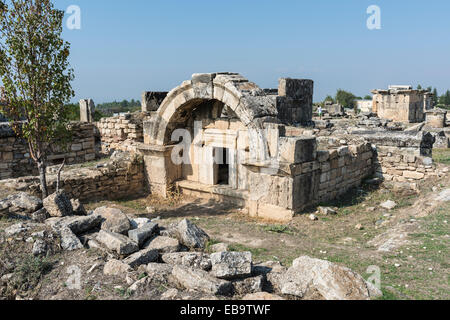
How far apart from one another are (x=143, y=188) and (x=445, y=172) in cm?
786

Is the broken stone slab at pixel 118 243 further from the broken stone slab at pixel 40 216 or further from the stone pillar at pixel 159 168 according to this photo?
the stone pillar at pixel 159 168

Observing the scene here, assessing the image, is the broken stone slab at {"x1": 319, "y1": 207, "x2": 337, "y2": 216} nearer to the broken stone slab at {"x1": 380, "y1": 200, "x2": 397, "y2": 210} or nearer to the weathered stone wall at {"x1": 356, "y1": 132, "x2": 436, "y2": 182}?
the broken stone slab at {"x1": 380, "y1": 200, "x2": 397, "y2": 210}

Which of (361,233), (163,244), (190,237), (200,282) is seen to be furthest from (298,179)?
(200,282)

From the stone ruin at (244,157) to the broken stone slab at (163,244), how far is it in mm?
3344

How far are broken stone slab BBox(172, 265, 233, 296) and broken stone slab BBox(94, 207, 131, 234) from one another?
1.61 m

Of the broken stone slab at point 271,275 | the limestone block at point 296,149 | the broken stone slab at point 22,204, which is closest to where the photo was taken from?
the broken stone slab at point 271,275

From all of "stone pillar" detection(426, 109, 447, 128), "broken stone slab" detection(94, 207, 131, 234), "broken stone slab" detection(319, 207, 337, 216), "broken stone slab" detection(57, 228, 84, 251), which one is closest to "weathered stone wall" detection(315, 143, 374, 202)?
"broken stone slab" detection(319, 207, 337, 216)

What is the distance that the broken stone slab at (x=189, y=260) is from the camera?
12.7 feet

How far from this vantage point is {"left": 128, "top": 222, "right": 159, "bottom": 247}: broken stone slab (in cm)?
461

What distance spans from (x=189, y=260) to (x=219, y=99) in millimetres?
5105

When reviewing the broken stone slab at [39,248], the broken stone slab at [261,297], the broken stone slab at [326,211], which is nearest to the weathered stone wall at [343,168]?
the broken stone slab at [326,211]

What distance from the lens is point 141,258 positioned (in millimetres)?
4059

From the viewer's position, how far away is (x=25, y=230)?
14.7 ft
